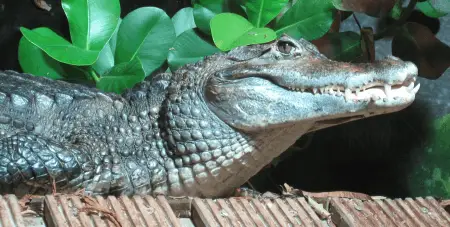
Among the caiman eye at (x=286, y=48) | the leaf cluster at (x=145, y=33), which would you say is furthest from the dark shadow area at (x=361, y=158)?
the caiman eye at (x=286, y=48)

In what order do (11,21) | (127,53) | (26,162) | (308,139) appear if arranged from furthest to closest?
(308,139), (11,21), (127,53), (26,162)

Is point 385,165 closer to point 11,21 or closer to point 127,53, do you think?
point 127,53

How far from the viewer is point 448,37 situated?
3016 mm

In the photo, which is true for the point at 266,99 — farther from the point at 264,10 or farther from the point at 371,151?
the point at 371,151

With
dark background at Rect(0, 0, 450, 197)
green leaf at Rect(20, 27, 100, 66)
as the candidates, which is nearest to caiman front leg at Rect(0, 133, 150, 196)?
green leaf at Rect(20, 27, 100, 66)

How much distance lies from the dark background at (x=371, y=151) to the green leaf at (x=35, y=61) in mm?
1054

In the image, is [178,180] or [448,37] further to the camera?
[448,37]

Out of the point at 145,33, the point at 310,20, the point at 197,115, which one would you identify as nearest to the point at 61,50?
the point at 145,33

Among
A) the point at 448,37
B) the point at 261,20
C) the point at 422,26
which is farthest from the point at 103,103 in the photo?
the point at 448,37

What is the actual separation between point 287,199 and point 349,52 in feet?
4.33

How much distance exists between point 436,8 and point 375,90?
1091 mm

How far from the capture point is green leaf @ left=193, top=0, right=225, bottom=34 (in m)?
2.42

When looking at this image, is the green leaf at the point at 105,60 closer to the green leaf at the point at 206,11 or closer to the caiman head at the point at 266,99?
the green leaf at the point at 206,11

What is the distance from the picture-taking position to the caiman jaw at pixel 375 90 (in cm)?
180
